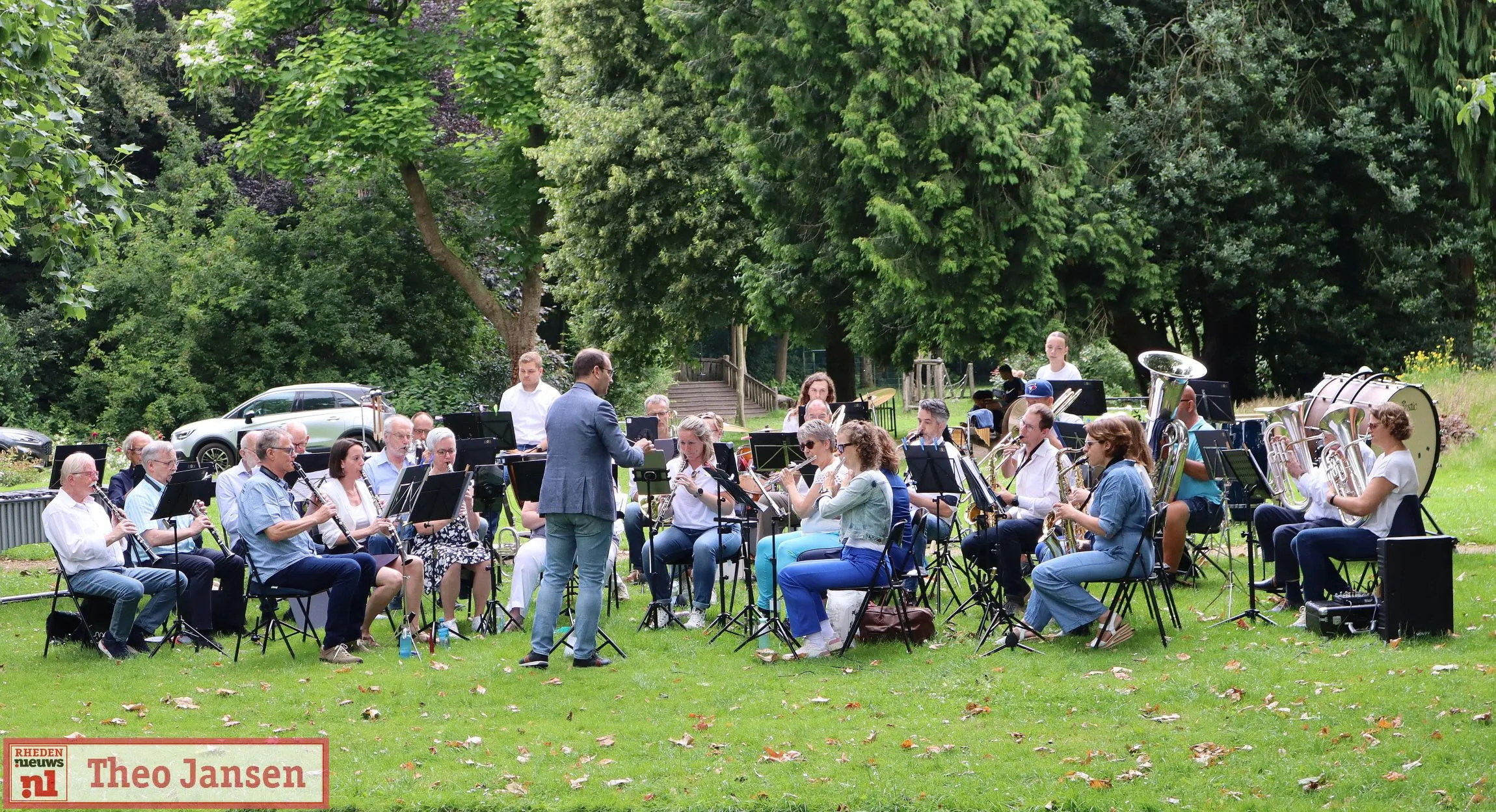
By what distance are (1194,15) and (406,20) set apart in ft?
51.3

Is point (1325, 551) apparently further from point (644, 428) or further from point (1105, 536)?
point (644, 428)

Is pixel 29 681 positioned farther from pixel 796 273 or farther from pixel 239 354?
Answer: pixel 239 354

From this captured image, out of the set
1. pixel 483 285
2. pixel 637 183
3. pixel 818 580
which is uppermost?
pixel 637 183

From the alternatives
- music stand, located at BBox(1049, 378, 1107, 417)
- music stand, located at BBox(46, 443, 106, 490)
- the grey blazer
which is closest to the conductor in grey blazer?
the grey blazer

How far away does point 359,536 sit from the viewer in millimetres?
10055

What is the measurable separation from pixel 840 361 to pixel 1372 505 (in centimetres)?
1761

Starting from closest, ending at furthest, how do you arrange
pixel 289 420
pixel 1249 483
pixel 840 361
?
pixel 1249 483 < pixel 289 420 < pixel 840 361

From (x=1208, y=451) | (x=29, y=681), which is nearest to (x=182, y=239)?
(x=29, y=681)

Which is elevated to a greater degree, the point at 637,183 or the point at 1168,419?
the point at 637,183

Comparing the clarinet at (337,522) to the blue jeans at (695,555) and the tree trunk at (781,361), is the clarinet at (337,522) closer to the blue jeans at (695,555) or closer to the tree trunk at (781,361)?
the blue jeans at (695,555)

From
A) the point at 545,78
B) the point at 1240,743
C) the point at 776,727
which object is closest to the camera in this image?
the point at 1240,743

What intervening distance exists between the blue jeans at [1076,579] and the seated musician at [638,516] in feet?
11.1

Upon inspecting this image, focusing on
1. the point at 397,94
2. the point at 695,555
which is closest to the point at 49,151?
the point at 695,555

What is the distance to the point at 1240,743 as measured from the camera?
6934 millimetres
